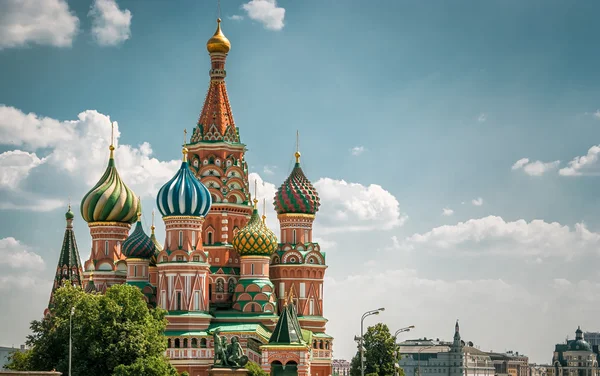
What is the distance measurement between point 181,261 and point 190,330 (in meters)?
4.85

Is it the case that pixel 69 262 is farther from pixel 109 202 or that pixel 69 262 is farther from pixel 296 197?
pixel 296 197

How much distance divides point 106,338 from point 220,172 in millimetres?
21385

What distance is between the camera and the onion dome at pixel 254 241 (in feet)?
279

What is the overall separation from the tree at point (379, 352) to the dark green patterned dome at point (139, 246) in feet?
61.4

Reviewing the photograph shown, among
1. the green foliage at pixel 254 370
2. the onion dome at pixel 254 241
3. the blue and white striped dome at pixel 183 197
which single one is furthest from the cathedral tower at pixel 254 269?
the green foliage at pixel 254 370

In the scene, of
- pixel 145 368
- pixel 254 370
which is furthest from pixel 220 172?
pixel 145 368

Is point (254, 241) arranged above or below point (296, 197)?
below

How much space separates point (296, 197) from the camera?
299 ft

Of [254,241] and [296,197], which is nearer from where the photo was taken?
[254,241]

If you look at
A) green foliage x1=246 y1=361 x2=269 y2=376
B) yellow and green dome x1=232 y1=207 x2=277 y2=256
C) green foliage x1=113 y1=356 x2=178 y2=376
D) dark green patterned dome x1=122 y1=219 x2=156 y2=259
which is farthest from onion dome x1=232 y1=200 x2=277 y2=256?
green foliage x1=113 y1=356 x2=178 y2=376

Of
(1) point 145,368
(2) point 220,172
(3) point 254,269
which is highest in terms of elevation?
(2) point 220,172

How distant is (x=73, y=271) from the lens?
101312mm

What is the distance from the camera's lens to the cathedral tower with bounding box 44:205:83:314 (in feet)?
330

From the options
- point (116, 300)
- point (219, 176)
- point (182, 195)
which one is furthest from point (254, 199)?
point (116, 300)
